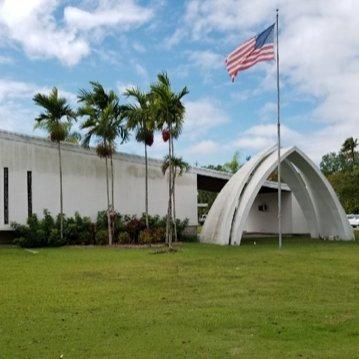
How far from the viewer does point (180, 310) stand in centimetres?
913

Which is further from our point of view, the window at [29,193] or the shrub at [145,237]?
the shrub at [145,237]

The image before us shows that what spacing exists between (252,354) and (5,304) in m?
5.08

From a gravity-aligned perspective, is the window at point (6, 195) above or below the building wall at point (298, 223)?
above

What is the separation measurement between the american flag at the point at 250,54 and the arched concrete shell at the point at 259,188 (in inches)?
257

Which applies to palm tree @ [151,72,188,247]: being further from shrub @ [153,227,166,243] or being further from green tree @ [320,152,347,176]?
green tree @ [320,152,347,176]

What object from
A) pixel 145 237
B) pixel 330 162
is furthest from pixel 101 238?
pixel 330 162

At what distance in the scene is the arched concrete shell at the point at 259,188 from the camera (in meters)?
26.5

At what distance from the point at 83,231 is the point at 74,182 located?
2.67m

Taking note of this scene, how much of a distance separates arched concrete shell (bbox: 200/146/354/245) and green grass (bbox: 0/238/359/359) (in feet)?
31.2

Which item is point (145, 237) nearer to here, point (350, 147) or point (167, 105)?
point (167, 105)

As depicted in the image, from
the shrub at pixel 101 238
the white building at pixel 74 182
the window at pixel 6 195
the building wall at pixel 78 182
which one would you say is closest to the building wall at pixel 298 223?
the white building at pixel 74 182

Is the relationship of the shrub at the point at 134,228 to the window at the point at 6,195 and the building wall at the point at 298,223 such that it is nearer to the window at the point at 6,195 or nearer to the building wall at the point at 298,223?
the window at the point at 6,195

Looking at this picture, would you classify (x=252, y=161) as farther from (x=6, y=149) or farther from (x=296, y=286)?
(x=296, y=286)

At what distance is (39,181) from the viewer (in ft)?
86.4
